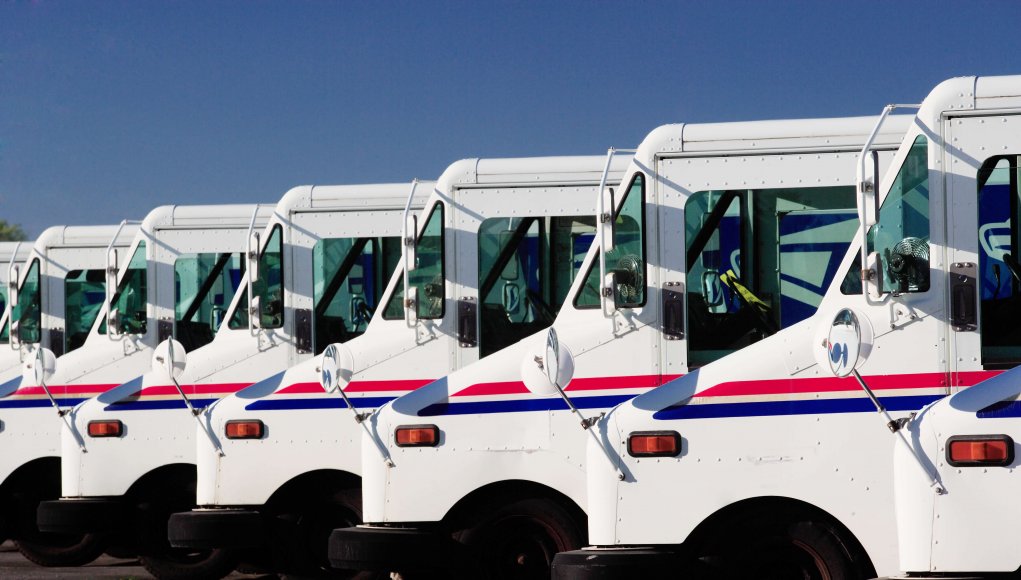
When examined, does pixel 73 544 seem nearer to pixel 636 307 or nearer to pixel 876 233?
pixel 636 307

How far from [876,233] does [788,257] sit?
1.38 m

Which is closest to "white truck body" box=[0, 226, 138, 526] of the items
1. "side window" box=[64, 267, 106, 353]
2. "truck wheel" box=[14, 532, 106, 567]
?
"side window" box=[64, 267, 106, 353]

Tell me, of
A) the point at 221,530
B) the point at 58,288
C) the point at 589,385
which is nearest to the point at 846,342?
the point at 589,385

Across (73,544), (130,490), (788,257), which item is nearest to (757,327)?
(788,257)

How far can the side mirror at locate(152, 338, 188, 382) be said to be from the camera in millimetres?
11031

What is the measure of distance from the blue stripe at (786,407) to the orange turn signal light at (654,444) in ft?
0.26

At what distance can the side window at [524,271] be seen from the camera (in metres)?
10.3

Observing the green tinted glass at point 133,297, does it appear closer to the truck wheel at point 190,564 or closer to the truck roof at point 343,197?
the truck roof at point 343,197

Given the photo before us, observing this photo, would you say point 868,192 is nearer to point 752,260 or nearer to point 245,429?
point 752,260

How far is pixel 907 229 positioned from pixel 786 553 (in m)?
1.56

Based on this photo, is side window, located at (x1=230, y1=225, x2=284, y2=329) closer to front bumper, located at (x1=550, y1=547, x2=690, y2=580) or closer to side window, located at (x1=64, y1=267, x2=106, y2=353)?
side window, located at (x1=64, y1=267, x2=106, y2=353)

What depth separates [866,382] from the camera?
7.64 m

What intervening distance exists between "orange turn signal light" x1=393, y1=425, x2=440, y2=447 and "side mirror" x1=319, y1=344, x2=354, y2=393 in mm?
554

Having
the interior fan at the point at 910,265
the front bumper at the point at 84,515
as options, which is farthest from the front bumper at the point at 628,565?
the front bumper at the point at 84,515
